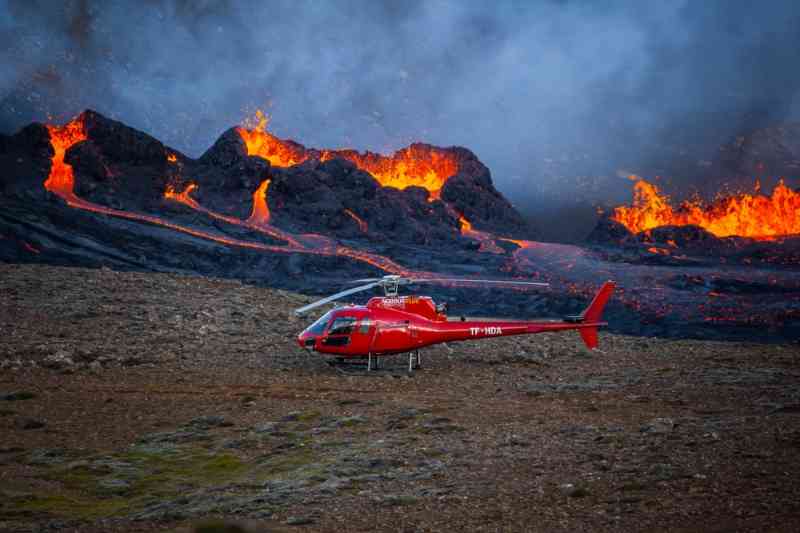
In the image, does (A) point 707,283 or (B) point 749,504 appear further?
(A) point 707,283

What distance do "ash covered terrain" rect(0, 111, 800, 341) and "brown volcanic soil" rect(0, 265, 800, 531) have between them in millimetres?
37050

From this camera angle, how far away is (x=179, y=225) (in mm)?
80750

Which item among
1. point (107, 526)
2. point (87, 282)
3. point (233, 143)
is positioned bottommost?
point (107, 526)

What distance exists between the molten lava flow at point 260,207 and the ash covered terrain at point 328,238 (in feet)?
0.72

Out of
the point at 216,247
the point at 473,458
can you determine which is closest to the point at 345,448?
the point at 473,458

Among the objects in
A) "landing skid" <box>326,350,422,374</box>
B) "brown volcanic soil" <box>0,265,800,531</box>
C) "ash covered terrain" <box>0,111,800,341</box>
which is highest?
"ash covered terrain" <box>0,111,800,341</box>

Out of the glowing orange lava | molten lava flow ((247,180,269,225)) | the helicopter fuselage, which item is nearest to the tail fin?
the helicopter fuselage

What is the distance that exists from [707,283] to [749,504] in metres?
74.6

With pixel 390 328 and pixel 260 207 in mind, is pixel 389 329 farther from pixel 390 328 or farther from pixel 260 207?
pixel 260 207

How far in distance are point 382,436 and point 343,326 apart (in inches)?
314

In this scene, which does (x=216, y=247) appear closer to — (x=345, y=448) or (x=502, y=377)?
(x=502, y=377)

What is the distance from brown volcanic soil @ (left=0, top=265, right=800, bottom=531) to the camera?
8.84 meters

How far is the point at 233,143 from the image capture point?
10544cm

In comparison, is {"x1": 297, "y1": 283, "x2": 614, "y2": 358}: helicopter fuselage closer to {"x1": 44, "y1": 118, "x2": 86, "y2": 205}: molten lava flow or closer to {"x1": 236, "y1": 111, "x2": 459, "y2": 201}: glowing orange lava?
{"x1": 44, "y1": 118, "x2": 86, "y2": 205}: molten lava flow
